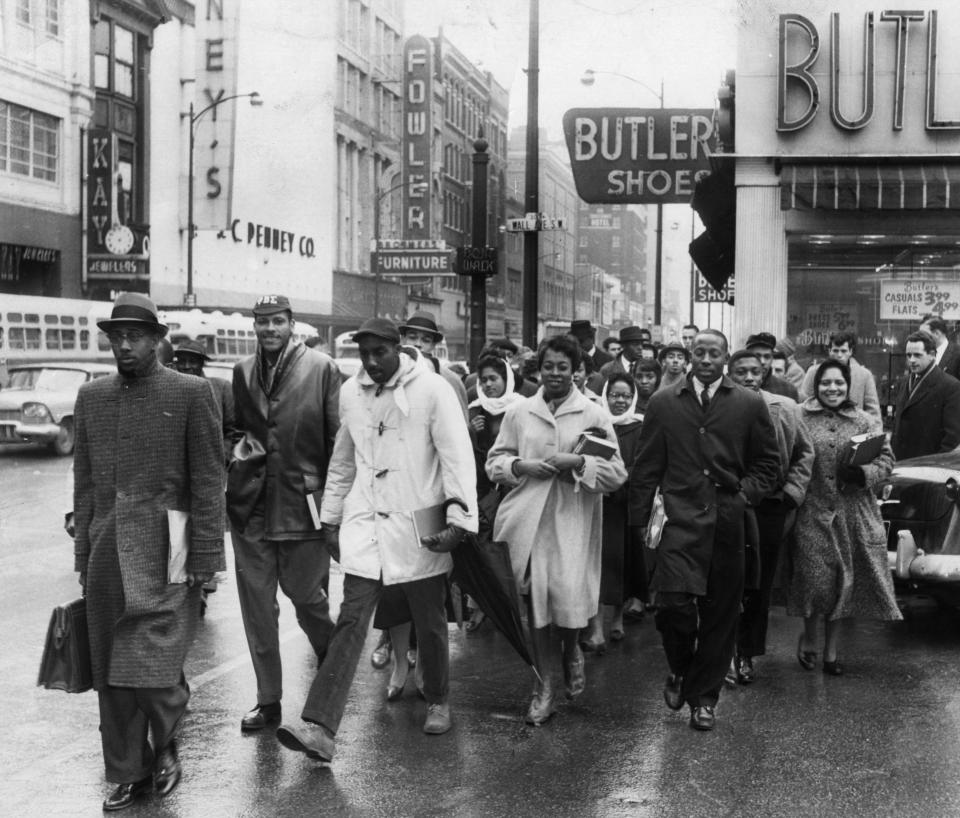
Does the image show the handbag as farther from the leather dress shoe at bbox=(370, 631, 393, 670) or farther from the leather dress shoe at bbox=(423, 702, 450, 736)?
the leather dress shoe at bbox=(370, 631, 393, 670)

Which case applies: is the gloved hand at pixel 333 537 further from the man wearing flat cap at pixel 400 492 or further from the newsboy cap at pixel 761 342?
the newsboy cap at pixel 761 342

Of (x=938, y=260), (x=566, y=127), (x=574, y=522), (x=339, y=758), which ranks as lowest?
(x=339, y=758)

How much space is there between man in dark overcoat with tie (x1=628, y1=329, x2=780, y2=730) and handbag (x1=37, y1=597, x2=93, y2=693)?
Answer: 2.60 m

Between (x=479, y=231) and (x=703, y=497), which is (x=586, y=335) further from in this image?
(x=703, y=497)

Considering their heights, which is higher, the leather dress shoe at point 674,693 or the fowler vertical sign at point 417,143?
the fowler vertical sign at point 417,143

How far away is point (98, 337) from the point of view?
92.7ft

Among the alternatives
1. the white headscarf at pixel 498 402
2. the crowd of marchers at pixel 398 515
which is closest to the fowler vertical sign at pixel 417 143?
the white headscarf at pixel 498 402

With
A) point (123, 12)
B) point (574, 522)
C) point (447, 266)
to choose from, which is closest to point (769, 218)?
point (574, 522)

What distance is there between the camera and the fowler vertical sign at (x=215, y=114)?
126 ft

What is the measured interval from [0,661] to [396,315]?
180 ft

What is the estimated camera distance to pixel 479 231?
15.5m

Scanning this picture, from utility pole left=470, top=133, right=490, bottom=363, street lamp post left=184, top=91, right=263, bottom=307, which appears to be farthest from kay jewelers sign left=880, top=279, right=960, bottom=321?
street lamp post left=184, top=91, right=263, bottom=307

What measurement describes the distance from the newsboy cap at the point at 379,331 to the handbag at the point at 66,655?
1678 millimetres

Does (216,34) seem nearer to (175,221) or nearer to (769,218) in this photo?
(175,221)
